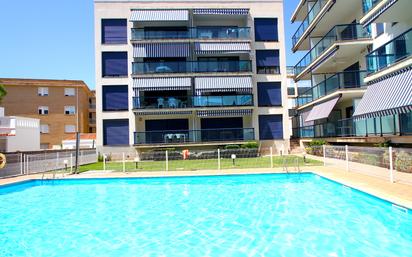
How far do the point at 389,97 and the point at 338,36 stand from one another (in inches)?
370

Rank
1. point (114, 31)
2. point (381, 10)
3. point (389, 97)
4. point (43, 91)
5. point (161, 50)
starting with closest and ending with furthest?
point (389, 97), point (381, 10), point (161, 50), point (114, 31), point (43, 91)

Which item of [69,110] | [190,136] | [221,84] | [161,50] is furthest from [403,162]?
[69,110]

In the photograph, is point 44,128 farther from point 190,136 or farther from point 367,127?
point 367,127

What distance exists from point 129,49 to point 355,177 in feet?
78.3

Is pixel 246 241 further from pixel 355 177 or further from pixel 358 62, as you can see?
pixel 358 62

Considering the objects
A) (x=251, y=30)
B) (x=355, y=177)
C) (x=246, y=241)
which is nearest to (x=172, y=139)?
(x=251, y=30)

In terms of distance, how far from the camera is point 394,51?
51.4 feet

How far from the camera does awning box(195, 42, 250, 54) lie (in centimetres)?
2869

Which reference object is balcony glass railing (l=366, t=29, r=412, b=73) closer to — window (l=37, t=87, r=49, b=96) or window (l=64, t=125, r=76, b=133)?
window (l=64, t=125, r=76, b=133)

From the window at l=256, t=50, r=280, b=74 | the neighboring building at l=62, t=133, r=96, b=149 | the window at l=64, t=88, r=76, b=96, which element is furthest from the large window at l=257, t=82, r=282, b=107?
the window at l=64, t=88, r=76, b=96

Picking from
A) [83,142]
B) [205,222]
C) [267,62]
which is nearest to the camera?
[205,222]

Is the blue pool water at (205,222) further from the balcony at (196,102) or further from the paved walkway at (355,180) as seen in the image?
the balcony at (196,102)

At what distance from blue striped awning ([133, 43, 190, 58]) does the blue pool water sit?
57.4ft

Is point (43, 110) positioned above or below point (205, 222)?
above
